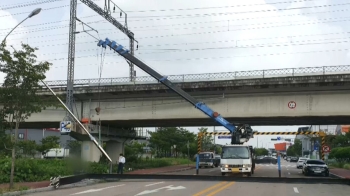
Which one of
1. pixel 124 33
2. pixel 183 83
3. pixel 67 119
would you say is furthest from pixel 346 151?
pixel 67 119

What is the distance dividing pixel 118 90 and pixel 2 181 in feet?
50.3

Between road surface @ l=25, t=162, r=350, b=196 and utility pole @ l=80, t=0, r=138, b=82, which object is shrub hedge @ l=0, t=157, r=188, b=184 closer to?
road surface @ l=25, t=162, r=350, b=196

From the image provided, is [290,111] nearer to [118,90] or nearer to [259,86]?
[259,86]

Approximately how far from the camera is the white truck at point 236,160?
28203 millimetres

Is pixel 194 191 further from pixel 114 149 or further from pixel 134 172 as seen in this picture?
pixel 114 149

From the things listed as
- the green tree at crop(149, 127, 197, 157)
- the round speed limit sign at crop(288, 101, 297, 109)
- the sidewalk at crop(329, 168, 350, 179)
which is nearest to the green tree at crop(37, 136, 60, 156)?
the green tree at crop(149, 127, 197, 157)

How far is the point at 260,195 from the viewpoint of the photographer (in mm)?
17422

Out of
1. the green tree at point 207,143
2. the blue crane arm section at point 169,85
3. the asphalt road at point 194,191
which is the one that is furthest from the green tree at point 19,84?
the green tree at point 207,143

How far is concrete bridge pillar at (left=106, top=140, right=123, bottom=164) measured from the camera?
44.5m

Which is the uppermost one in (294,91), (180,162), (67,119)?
(294,91)

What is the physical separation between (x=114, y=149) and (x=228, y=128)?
17.3 meters

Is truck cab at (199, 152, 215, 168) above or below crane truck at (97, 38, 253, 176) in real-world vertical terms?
below

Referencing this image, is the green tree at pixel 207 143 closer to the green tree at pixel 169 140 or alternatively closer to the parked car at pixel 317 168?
the green tree at pixel 169 140

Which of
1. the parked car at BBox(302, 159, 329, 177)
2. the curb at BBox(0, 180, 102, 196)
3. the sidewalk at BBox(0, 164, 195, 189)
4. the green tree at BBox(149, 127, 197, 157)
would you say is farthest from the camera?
the green tree at BBox(149, 127, 197, 157)
